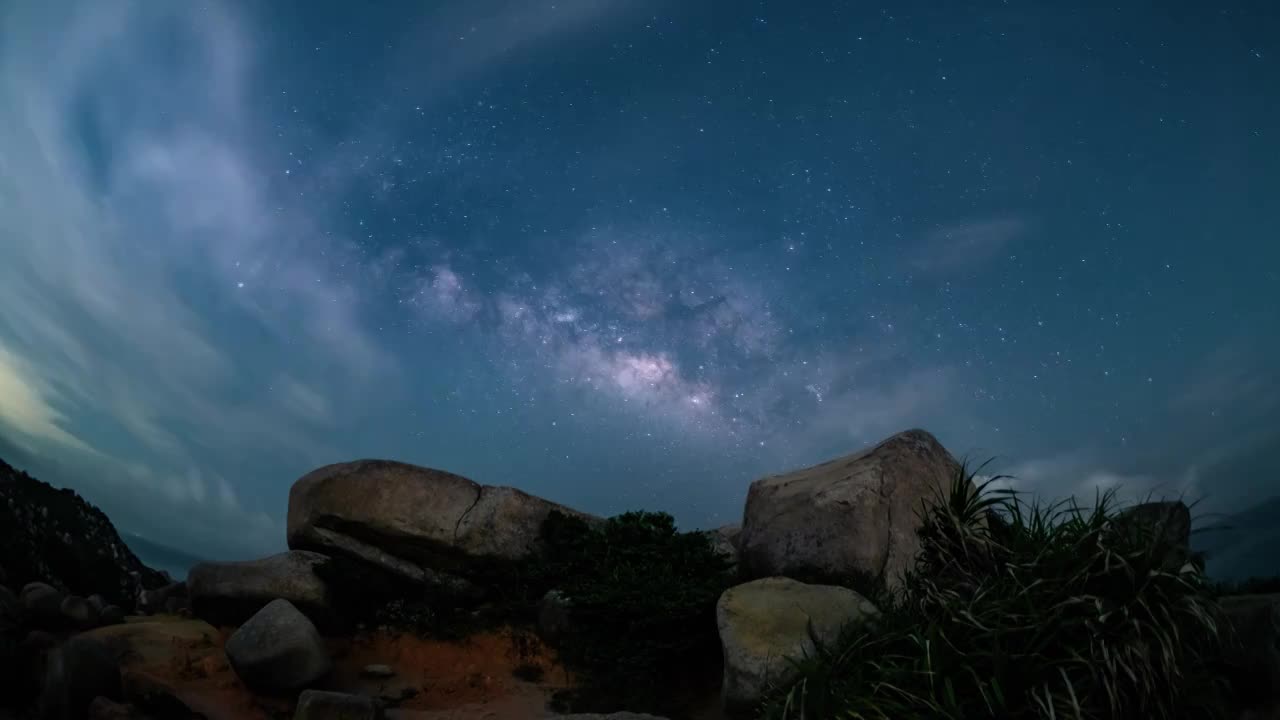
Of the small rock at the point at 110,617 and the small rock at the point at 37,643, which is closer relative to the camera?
the small rock at the point at 37,643

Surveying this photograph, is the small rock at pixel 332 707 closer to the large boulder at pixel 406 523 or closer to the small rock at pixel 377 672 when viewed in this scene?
the small rock at pixel 377 672

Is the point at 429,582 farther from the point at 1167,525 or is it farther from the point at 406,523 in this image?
the point at 1167,525

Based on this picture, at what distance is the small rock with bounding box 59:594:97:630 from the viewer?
1243cm

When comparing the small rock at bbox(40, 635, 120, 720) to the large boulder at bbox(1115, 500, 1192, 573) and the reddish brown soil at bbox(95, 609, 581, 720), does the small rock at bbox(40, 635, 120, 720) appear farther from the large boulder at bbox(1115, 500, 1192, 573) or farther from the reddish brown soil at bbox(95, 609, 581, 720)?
the large boulder at bbox(1115, 500, 1192, 573)

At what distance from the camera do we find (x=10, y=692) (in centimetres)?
953

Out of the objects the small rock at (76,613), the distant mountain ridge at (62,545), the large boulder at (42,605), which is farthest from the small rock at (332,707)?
the distant mountain ridge at (62,545)

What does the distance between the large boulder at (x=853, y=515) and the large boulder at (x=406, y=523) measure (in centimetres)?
618

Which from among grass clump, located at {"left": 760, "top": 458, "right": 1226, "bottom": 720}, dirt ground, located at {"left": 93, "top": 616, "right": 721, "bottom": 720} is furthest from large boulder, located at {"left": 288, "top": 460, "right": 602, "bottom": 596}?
grass clump, located at {"left": 760, "top": 458, "right": 1226, "bottom": 720}

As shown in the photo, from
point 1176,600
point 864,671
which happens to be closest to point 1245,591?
point 1176,600

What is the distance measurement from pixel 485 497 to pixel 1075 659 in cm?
1227

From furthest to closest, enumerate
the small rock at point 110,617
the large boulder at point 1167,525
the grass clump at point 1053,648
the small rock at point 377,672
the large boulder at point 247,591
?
the large boulder at point 247,591 < the small rock at point 110,617 < the small rock at point 377,672 < the large boulder at point 1167,525 < the grass clump at point 1053,648

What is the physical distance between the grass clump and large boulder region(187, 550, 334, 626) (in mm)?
10006

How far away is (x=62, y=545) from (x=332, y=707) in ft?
44.0

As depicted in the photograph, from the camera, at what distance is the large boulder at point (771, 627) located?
841cm
